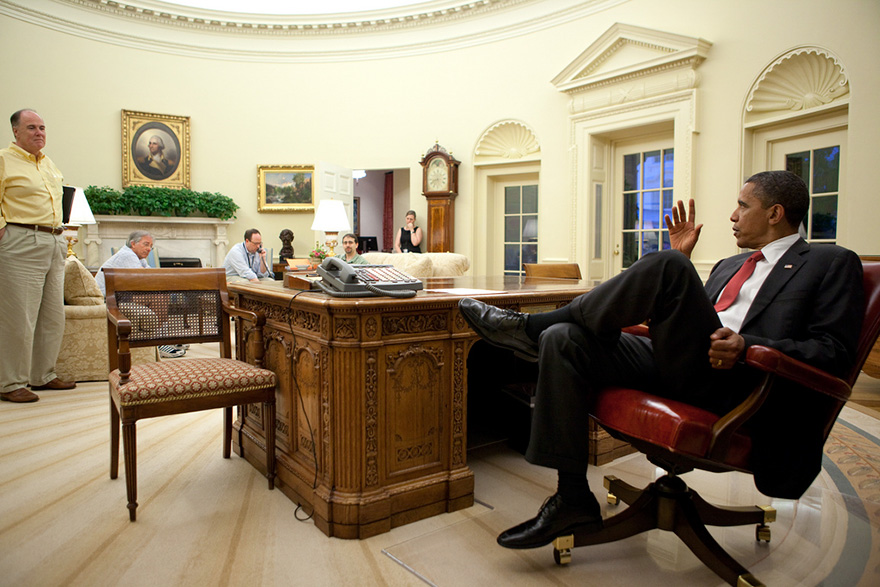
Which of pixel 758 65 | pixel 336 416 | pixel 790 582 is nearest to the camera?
pixel 790 582

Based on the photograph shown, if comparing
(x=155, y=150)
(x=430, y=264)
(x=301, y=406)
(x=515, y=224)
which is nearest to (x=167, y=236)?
(x=155, y=150)

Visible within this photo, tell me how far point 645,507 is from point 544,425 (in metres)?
0.44

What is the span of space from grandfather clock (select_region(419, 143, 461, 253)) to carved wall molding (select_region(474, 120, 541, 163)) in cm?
45

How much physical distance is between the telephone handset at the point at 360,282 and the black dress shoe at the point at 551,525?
840 millimetres

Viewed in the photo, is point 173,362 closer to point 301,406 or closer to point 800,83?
point 301,406

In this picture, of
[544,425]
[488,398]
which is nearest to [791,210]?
[544,425]

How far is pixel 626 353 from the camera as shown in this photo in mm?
1749

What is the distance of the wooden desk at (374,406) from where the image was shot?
6.22ft

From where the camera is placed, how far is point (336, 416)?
1909mm

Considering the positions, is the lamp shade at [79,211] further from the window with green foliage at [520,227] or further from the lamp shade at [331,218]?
the window with green foliage at [520,227]

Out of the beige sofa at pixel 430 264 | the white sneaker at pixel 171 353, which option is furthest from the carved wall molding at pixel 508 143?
the white sneaker at pixel 171 353

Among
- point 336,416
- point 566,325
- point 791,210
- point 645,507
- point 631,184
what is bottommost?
point 645,507

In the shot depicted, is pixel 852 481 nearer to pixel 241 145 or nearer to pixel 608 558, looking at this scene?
pixel 608 558

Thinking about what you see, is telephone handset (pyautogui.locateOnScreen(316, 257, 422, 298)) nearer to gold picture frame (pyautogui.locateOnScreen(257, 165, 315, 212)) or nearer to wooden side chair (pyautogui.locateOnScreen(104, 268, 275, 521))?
wooden side chair (pyautogui.locateOnScreen(104, 268, 275, 521))
